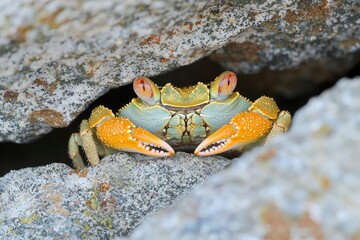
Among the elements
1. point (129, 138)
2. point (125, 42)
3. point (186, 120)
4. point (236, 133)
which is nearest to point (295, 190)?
point (125, 42)

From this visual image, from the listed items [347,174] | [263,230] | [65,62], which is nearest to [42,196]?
[65,62]

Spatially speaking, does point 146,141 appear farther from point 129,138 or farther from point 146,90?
point 146,90

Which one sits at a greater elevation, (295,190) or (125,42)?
(125,42)

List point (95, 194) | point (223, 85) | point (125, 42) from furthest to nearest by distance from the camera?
point (223, 85)
point (95, 194)
point (125, 42)

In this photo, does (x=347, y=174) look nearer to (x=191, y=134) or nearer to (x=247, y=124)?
(x=247, y=124)

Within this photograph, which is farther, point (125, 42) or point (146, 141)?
point (146, 141)

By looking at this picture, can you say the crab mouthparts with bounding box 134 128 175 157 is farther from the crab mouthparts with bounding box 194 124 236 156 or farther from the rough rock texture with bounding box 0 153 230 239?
the crab mouthparts with bounding box 194 124 236 156

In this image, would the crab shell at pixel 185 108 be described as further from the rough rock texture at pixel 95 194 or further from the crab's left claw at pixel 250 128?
the rough rock texture at pixel 95 194

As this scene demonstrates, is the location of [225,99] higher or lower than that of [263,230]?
lower

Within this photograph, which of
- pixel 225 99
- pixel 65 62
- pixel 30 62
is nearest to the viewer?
pixel 30 62
